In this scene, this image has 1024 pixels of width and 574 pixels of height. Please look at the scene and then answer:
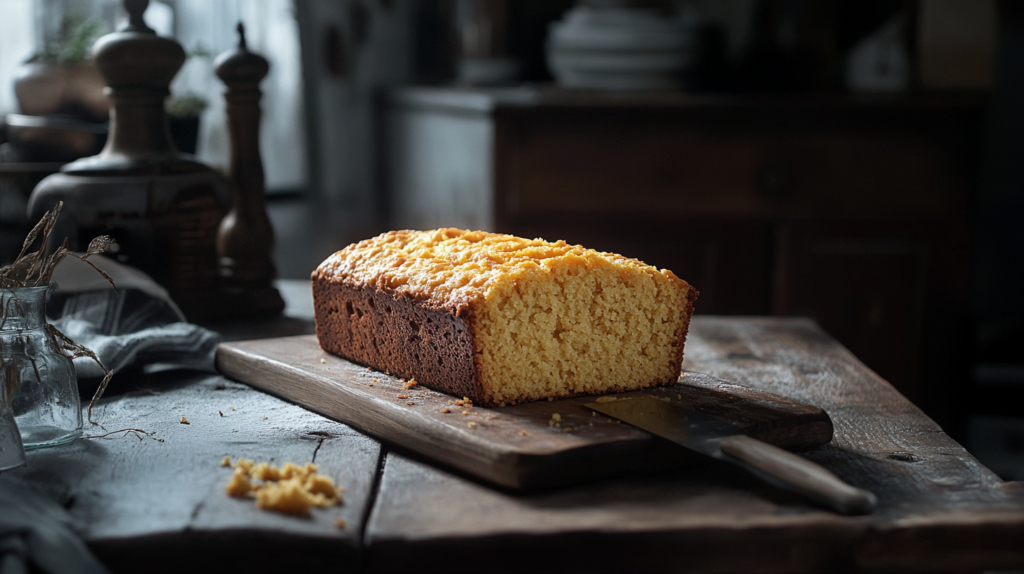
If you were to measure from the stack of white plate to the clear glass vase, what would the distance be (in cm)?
198

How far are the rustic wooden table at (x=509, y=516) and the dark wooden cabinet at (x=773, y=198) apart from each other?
61.4 inches

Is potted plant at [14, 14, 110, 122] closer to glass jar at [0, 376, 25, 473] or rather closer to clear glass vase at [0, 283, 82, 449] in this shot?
clear glass vase at [0, 283, 82, 449]

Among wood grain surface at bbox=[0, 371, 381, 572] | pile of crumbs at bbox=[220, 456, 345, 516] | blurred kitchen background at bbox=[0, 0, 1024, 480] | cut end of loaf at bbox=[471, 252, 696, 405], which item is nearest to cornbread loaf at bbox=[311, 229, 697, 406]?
cut end of loaf at bbox=[471, 252, 696, 405]

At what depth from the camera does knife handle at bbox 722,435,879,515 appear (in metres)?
0.83

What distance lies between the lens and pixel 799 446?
104 cm

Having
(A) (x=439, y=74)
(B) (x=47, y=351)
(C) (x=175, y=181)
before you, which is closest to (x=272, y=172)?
(A) (x=439, y=74)

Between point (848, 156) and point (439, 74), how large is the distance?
5.48ft

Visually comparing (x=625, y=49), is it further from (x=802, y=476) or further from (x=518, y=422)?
(x=802, y=476)

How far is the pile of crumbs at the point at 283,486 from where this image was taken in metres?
0.84

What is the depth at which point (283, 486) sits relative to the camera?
0.87 m

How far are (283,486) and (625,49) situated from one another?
6.95ft

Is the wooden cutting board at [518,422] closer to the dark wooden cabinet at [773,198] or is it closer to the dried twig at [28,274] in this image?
the dried twig at [28,274]

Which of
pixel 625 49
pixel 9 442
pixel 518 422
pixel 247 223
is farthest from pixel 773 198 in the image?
pixel 9 442

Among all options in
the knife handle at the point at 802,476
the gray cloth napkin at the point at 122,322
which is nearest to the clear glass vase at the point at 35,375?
the gray cloth napkin at the point at 122,322
